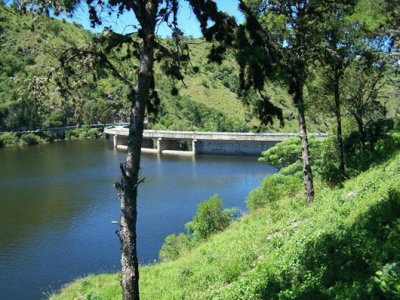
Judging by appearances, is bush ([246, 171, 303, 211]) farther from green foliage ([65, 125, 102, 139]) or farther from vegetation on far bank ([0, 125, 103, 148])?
green foliage ([65, 125, 102, 139])

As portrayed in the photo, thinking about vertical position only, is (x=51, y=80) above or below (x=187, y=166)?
above

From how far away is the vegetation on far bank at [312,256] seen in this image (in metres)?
8.31

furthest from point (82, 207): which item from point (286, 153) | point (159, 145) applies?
point (159, 145)

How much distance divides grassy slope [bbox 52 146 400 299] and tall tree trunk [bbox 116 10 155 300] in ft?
8.80

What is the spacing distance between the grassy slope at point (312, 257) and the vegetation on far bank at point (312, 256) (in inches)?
0.8

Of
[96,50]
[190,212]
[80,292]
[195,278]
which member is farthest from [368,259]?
[190,212]

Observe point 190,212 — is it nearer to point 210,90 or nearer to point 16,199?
point 16,199

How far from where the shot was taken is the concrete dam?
3826 inches

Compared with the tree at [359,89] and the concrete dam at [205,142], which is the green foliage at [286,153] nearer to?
the tree at [359,89]

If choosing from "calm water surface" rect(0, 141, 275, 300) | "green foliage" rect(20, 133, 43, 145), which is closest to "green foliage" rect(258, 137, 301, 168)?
"calm water surface" rect(0, 141, 275, 300)

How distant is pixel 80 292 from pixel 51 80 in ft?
51.8

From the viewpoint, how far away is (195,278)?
1639 cm

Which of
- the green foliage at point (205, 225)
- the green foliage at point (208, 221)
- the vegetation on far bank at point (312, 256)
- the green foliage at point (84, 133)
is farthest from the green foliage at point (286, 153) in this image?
the green foliage at point (84, 133)

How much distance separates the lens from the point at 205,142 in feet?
343
